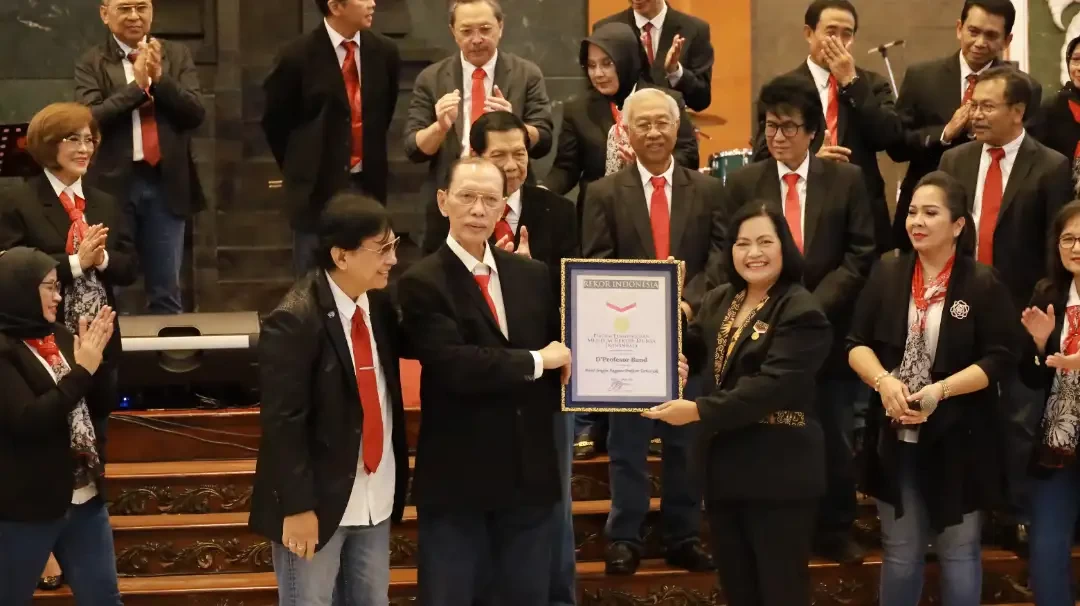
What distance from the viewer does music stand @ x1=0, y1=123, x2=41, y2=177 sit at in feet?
17.5

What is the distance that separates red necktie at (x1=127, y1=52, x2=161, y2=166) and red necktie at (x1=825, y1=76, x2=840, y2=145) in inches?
111

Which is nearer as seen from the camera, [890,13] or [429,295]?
[429,295]

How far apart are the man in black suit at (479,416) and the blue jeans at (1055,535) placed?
5.10 feet

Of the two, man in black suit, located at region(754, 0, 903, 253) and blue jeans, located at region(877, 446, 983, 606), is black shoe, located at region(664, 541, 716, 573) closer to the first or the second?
blue jeans, located at region(877, 446, 983, 606)

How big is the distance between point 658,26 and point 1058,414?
7.64ft

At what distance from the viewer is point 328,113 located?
503 centimetres

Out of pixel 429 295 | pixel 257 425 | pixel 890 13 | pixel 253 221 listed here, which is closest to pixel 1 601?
pixel 429 295

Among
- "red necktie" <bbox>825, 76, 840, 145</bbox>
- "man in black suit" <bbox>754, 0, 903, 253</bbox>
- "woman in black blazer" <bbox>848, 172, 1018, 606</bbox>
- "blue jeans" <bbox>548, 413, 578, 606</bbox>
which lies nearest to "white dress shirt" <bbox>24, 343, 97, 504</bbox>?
"blue jeans" <bbox>548, 413, 578, 606</bbox>

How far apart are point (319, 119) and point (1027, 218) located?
2.56 m

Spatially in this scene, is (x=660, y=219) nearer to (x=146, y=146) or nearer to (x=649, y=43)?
(x=649, y=43)

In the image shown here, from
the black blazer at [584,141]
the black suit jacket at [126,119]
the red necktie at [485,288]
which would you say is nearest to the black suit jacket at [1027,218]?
the black blazer at [584,141]

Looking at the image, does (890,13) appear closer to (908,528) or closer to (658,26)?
(658,26)

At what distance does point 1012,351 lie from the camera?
12.9ft

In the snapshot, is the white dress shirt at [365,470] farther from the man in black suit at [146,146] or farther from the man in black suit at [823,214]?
the man in black suit at [146,146]
